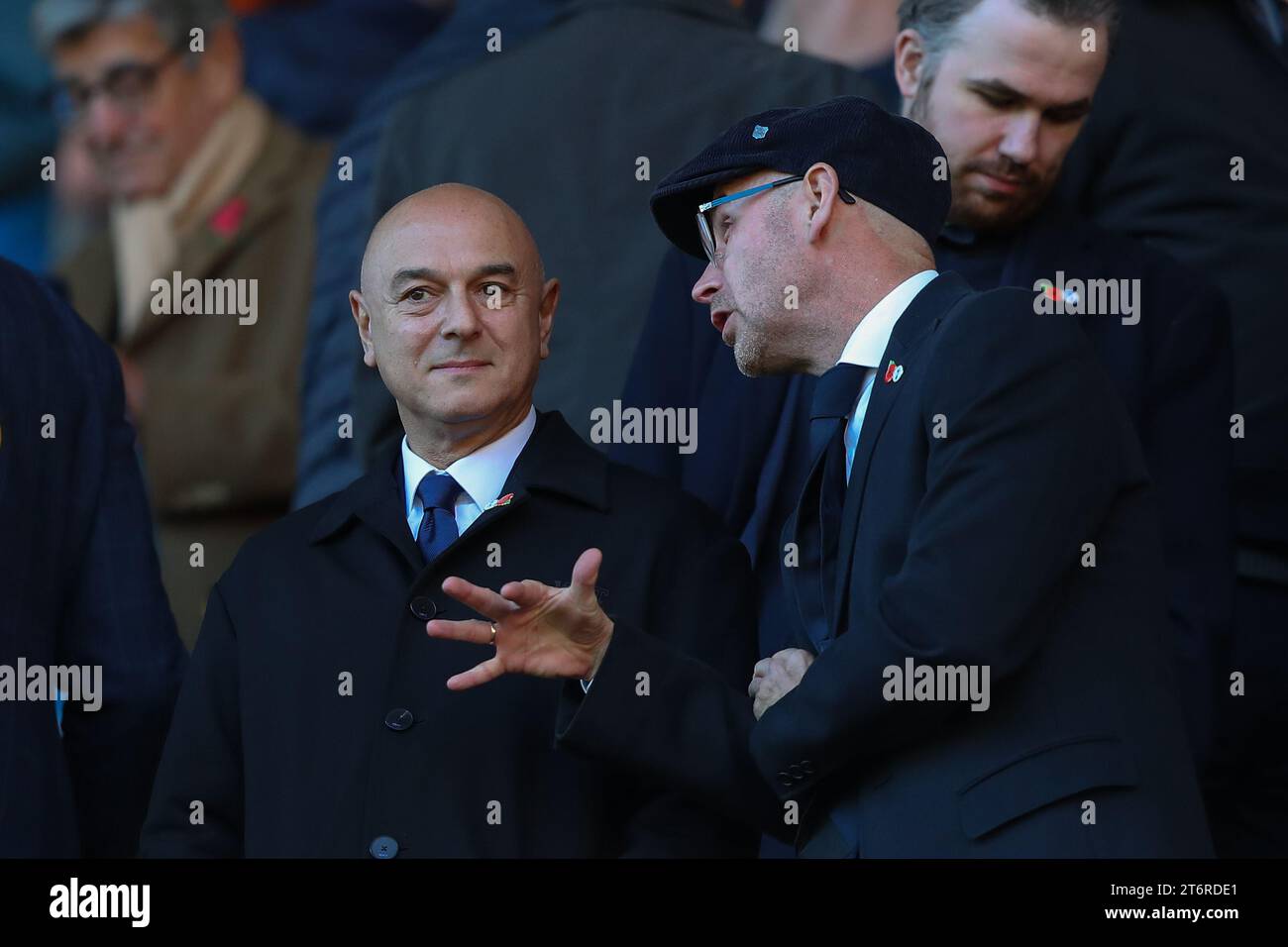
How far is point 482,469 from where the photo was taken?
3.67 metres

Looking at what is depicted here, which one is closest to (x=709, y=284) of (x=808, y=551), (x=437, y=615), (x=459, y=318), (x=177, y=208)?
(x=459, y=318)

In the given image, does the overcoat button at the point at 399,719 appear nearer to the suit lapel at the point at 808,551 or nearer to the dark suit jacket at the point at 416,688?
the dark suit jacket at the point at 416,688

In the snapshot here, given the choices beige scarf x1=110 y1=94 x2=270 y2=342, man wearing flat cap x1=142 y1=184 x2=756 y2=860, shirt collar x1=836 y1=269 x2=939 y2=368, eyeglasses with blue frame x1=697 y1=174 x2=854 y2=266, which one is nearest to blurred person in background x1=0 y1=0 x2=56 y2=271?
beige scarf x1=110 y1=94 x2=270 y2=342

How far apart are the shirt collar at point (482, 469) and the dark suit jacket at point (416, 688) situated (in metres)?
0.03

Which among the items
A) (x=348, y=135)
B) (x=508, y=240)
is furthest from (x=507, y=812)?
(x=348, y=135)

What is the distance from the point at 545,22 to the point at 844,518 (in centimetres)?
208

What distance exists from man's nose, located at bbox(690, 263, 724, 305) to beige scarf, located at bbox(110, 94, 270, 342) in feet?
5.82

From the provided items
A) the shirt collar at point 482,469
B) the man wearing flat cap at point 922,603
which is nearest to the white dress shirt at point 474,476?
the shirt collar at point 482,469

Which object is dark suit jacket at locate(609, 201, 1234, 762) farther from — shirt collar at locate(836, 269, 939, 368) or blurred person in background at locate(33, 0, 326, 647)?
blurred person in background at locate(33, 0, 326, 647)

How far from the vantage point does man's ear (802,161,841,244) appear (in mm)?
3457

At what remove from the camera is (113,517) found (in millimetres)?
3857

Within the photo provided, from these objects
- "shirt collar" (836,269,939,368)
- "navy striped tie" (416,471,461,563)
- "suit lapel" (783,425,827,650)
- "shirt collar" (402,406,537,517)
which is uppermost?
"shirt collar" (836,269,939,368)
